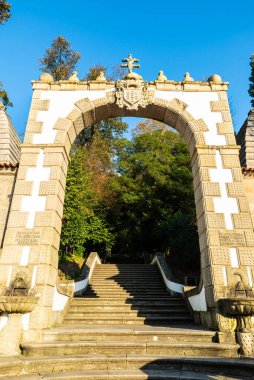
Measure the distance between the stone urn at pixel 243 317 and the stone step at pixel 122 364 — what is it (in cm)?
45

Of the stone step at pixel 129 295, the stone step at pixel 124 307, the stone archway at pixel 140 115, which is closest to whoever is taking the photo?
the stone archway at pixel 140 115

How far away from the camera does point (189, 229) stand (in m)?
14.5

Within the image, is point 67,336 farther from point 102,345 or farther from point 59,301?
point 59,301

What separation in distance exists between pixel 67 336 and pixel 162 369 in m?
1.91

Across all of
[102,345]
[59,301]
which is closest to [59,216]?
[59,301]

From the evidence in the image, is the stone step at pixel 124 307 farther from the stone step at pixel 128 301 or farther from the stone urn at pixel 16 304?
the stone urn at pixel 16 304

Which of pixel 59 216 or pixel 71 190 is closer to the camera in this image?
pixel 59 216

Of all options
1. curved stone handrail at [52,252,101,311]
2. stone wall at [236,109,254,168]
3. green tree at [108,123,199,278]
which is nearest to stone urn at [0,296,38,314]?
curved stone handrail at [52,252,101,311]

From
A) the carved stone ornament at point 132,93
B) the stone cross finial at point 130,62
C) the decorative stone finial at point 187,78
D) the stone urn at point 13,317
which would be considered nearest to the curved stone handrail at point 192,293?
the stone urn at point 13,317

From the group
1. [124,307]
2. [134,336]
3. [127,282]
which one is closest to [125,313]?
[124,307]

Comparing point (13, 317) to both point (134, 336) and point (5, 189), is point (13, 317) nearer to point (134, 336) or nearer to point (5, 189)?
point (134, 336)

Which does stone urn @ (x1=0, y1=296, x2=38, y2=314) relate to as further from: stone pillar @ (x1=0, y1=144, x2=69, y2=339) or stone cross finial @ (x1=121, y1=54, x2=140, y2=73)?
stone cross finial @ (x1=121, y1=54, x2=140, y2=73)

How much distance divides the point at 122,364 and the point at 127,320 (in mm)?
2285

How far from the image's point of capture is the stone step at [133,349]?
4395 mm
